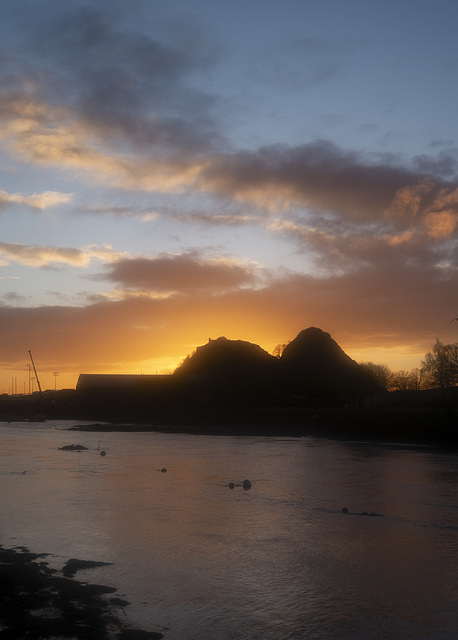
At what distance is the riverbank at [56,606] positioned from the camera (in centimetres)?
1270

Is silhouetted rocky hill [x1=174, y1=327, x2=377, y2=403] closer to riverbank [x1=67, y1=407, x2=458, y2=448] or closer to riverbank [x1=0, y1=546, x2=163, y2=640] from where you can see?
riverbank [x1=67, y1=407, x2=458, y2=448]

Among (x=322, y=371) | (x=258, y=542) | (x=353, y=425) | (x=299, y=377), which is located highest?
(x=322, y=371)

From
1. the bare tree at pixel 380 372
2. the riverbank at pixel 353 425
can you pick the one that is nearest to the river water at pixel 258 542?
the riverbank at pixel 353 425

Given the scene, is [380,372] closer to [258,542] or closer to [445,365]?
[445,365]

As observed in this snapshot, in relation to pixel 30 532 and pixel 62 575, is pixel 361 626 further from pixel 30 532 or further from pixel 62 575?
pixel 30 532

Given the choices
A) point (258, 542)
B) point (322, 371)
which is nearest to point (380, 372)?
point (322, 371)

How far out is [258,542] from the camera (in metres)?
21.6

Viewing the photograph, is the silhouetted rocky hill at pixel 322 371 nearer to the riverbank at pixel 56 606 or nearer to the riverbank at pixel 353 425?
the riverbank at pixel 353 425

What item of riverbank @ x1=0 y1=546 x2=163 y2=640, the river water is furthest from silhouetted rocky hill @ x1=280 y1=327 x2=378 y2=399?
riverbank @ x1=0 y1=546 x2=163 y2=640

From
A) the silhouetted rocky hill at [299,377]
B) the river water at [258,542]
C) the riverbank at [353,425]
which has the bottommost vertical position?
the river water at [258,542]

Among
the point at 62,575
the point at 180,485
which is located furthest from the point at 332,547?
the point at 180,485

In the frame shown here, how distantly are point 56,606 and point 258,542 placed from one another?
8.82m

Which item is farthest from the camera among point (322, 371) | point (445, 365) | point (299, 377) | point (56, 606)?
point (322, 371)

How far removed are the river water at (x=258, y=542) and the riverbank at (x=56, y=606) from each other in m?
0.53
